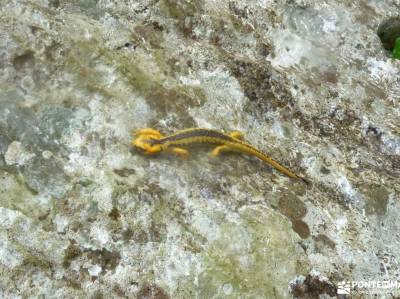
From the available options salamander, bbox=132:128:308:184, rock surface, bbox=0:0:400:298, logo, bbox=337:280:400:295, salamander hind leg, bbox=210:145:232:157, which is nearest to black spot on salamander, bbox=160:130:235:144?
salamander, bbox=132:128:308:184

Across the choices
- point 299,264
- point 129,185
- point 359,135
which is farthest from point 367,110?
point 129,185

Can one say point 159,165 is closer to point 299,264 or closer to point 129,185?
point 129,185

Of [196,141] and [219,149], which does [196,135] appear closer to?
[196,141]

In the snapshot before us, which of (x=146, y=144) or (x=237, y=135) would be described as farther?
(x=237, y=135)

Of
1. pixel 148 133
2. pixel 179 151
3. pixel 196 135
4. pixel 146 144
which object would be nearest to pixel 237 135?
pixel 196 135

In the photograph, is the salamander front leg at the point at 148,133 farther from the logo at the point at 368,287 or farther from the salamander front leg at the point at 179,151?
the logo at the point at 368,287

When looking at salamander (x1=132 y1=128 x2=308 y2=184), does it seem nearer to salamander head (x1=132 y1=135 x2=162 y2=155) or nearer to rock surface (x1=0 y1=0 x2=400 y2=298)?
salamander head (x1=132 y1=135 x2=162 y2=155)

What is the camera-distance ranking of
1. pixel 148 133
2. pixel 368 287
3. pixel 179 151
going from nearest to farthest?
pixel 368 287 → pixel 148 133 → pixel 179 151
